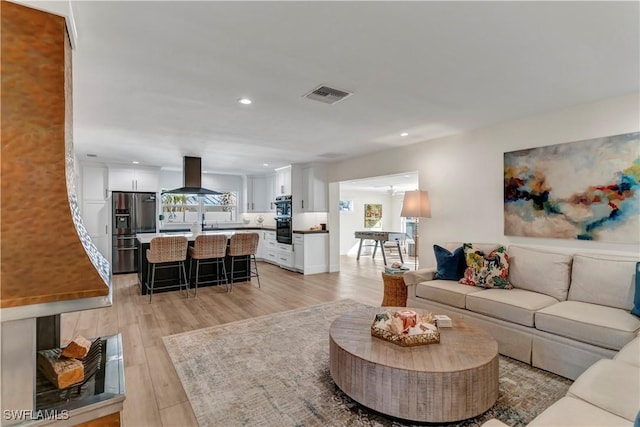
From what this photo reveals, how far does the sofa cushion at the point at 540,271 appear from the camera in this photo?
9.95ft

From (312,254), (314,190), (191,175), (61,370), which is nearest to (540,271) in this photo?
(61,370)

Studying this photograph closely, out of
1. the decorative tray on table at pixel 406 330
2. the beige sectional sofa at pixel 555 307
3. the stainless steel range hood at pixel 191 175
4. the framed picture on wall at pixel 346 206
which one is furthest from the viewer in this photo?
the framed picture on wall at pixel 346 206

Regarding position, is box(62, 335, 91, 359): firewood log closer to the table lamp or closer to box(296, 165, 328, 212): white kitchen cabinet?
the table lamp

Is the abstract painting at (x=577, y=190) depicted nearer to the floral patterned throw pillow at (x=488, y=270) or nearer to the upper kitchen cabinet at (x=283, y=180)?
the floral patterned throw pillow at (x=488, y=270)

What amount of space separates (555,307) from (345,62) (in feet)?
8.95

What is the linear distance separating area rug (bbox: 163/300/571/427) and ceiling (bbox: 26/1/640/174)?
2.43m

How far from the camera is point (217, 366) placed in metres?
2.69

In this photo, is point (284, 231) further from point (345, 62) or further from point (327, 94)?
point (345, 62)

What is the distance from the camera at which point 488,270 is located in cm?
338

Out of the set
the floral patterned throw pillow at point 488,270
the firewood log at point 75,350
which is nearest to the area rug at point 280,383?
the floral patterned throw pillow at point 488,270

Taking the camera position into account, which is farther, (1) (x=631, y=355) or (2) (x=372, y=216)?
(2) (x=372, y=216)

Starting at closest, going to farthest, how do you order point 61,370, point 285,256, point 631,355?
1. point 61,370
2. point 631,355
3. point 285,256

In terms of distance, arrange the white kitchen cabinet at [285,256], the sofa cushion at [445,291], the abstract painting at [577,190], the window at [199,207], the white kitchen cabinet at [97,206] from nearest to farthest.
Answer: the abstract painting at [577,190] < the sofa cushion at [445,291] < the white kitchen cabinet at [97,206] < the white kitchen cabinet at [285,256] < the window at [199,207]

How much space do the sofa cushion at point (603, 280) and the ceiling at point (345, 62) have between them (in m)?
1.55
